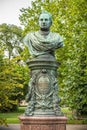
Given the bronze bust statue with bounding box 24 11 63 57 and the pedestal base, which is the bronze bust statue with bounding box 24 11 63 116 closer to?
the bronze bust statue with bounding box 24 11 63 57

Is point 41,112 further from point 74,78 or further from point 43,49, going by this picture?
point 74,78

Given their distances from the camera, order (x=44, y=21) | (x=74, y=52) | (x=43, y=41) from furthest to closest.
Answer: (x=74, y=52) → (x=44, y=21) → (x=43, y=41)

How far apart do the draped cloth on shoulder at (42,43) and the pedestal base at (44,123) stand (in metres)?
2.06

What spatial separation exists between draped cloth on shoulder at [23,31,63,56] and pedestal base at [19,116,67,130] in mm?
2057

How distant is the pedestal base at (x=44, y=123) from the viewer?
1207 centimetres

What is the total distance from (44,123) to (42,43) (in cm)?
249

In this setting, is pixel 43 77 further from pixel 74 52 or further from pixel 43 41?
pixel 74 52

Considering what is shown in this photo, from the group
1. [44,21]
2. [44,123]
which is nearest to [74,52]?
[44,21]

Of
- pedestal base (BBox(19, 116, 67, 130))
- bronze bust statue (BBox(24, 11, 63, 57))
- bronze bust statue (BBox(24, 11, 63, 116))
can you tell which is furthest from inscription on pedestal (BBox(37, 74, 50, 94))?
pedestal base (BBox(19, 116, 67, 130))

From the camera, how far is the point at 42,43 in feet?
42.4

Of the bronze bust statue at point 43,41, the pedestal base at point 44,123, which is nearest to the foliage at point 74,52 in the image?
the bronze bust statue at point 43,41

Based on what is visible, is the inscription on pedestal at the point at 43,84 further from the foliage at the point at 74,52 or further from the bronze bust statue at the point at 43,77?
the foliage at the point at 74,52

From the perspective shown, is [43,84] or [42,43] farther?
[42,43]

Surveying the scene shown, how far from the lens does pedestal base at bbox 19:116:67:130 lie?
1207 centimetres
